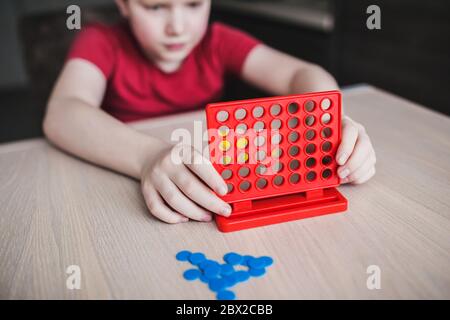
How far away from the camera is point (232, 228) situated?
496 mm

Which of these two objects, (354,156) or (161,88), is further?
(161,88)

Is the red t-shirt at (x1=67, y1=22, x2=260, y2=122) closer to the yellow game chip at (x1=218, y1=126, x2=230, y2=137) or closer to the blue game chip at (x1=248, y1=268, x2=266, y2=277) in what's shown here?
the yellow game chip at (x1=218, y1=126, x2=230, y2=137)

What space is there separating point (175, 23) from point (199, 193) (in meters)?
0.43

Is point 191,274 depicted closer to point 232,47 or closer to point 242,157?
point 242,157

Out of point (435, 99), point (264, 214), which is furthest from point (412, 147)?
point (435, 99)

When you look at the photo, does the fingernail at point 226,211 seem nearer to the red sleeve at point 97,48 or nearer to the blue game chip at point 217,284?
the blue game chip at point 217,284

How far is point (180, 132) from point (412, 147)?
0.37m

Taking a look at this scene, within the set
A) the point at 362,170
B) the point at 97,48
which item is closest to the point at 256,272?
the point at 362,170

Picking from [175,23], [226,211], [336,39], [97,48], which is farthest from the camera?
[336,39]

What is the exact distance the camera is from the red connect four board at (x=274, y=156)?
1.60 feet

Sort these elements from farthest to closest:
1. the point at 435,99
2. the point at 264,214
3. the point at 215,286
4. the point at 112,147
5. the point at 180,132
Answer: the point at 435,99, the point at 180,132, the point at 112,147, the point at 264,214, the point at 215,286

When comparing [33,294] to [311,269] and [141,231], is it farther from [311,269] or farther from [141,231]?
[311,269]

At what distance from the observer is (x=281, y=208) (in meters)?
0.52

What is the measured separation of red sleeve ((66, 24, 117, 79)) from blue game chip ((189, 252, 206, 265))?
573 millimetres
